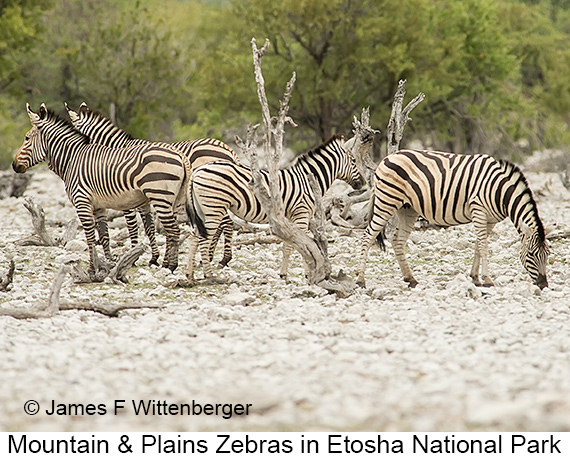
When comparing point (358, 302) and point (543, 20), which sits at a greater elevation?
point (543, 20)

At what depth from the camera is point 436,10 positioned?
89.9 ft

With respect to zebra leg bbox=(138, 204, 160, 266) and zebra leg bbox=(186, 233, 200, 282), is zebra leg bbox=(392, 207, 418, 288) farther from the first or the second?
zebra leg bbox=(138, 204, 160, 266)

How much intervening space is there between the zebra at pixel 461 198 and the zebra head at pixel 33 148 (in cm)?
507

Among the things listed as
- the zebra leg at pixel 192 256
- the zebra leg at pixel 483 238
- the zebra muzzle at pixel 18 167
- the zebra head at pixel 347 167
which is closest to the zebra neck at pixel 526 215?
the zebra leg at pixel 483 238

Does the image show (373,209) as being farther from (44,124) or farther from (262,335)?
(44,124)

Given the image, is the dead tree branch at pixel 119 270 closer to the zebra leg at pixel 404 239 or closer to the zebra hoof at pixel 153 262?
the zebra hoof at pixel 153 262

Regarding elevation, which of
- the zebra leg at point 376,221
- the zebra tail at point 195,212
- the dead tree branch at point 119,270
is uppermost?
the zebra tail at point 195,212

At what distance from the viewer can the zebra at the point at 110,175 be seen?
34.7ft

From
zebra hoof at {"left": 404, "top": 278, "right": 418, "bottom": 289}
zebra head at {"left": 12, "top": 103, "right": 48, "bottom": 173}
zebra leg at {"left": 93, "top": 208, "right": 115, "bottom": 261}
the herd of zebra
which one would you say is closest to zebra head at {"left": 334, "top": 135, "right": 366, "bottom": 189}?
the herd of zebra

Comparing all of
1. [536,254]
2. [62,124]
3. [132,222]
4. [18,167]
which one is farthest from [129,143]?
[536,254]

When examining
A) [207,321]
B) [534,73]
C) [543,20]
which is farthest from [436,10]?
[207,321]

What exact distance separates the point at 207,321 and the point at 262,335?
2.74 ft

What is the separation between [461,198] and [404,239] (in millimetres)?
991
